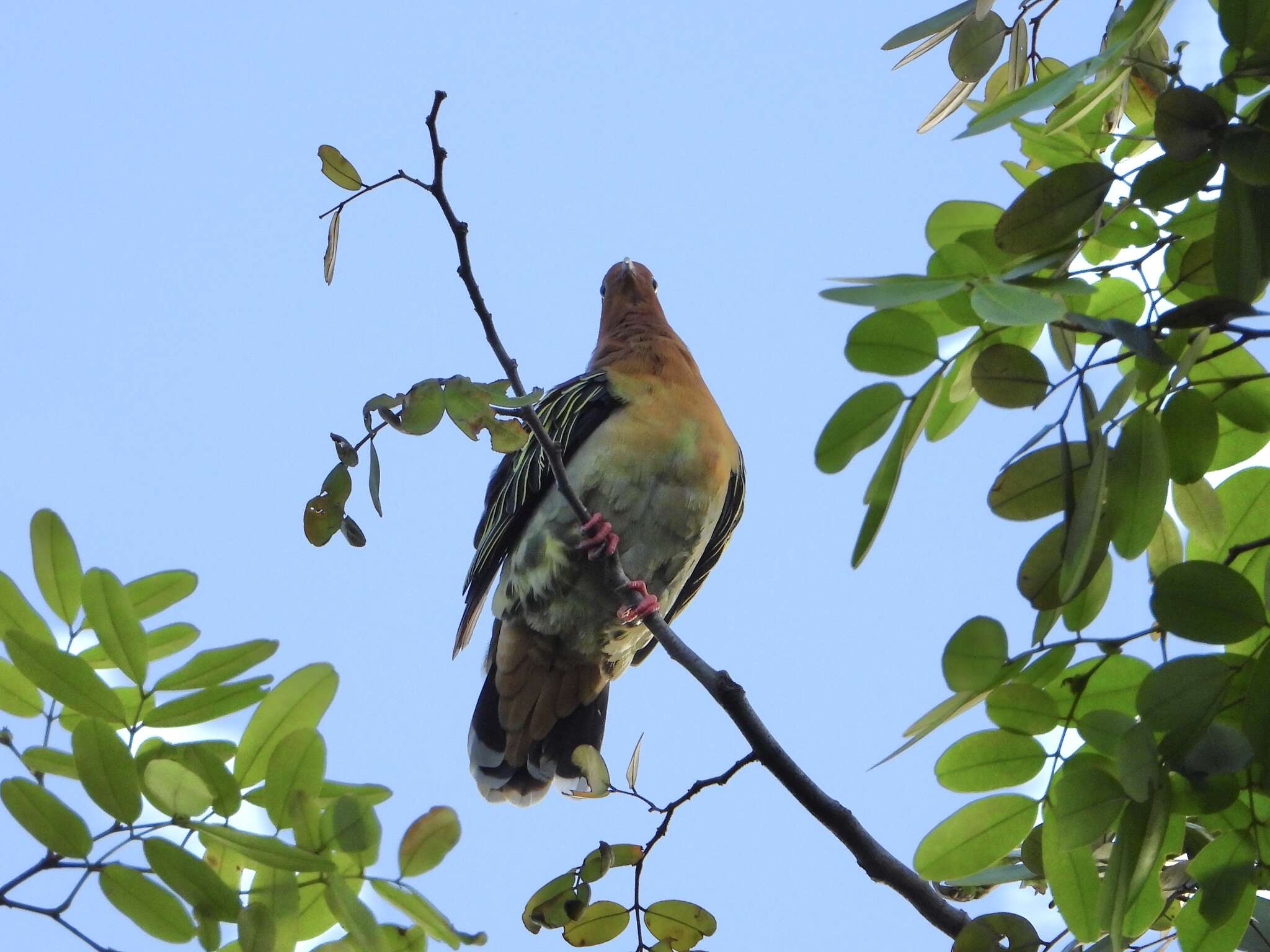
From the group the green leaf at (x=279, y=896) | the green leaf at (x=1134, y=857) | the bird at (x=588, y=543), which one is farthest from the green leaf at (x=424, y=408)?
the bird at (x=588, y=543)

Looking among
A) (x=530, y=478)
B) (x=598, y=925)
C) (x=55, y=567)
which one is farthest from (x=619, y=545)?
(x=55, y=567)

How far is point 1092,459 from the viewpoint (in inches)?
43.9

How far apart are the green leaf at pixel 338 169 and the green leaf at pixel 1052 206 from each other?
42.8 inches

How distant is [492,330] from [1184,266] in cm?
116

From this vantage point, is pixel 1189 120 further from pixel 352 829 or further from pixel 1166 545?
pixel 352 829

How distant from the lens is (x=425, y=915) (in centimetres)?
118

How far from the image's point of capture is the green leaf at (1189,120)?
1167 mm

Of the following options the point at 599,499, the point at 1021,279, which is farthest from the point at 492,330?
the point at 599,499

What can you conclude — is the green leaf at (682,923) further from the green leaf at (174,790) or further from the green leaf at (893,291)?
the green leaf at (893,291)

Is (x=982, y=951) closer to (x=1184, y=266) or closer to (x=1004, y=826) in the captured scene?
(x=1004, y=826)

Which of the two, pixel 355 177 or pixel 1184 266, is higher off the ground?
pixel 355 177

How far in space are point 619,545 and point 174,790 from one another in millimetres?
2687

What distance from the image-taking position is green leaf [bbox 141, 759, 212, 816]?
1.15 m

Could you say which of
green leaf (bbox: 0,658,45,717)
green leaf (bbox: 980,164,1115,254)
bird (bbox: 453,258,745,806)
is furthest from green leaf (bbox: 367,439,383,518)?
bird (bbox: 453,258,745,806)
